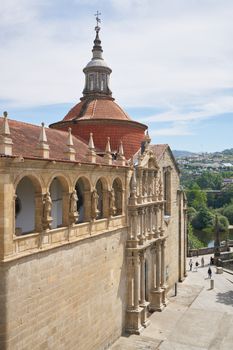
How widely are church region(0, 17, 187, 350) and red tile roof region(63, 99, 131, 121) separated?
92mm

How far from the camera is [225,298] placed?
3109 centimetres

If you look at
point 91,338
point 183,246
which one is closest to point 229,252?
point 183,246

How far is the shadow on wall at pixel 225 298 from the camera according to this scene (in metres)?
30.0

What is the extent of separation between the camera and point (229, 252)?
46.2 m

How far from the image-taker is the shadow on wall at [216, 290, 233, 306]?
3001 centimetres

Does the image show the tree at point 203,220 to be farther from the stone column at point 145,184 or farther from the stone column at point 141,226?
the stone column at point 141,226

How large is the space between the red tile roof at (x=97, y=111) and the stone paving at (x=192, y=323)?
14956 millimetres

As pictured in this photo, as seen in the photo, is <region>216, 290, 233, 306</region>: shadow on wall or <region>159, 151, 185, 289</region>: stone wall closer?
<region>216, 290, 233, 306</region>: shadow on wall

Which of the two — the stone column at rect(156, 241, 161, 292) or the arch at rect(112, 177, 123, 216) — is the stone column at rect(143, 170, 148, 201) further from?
the stone column at rect(156, 241, 161, 292)

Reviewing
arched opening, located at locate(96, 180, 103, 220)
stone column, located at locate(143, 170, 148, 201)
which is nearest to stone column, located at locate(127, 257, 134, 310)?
arched opening, located at locate(96, 180, 103, 220)

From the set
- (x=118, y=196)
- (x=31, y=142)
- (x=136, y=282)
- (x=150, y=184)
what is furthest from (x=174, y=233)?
(x=31, y=142)

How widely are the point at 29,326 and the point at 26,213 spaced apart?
213 inches

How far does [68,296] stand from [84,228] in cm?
330

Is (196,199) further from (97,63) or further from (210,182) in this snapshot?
(97,63)
